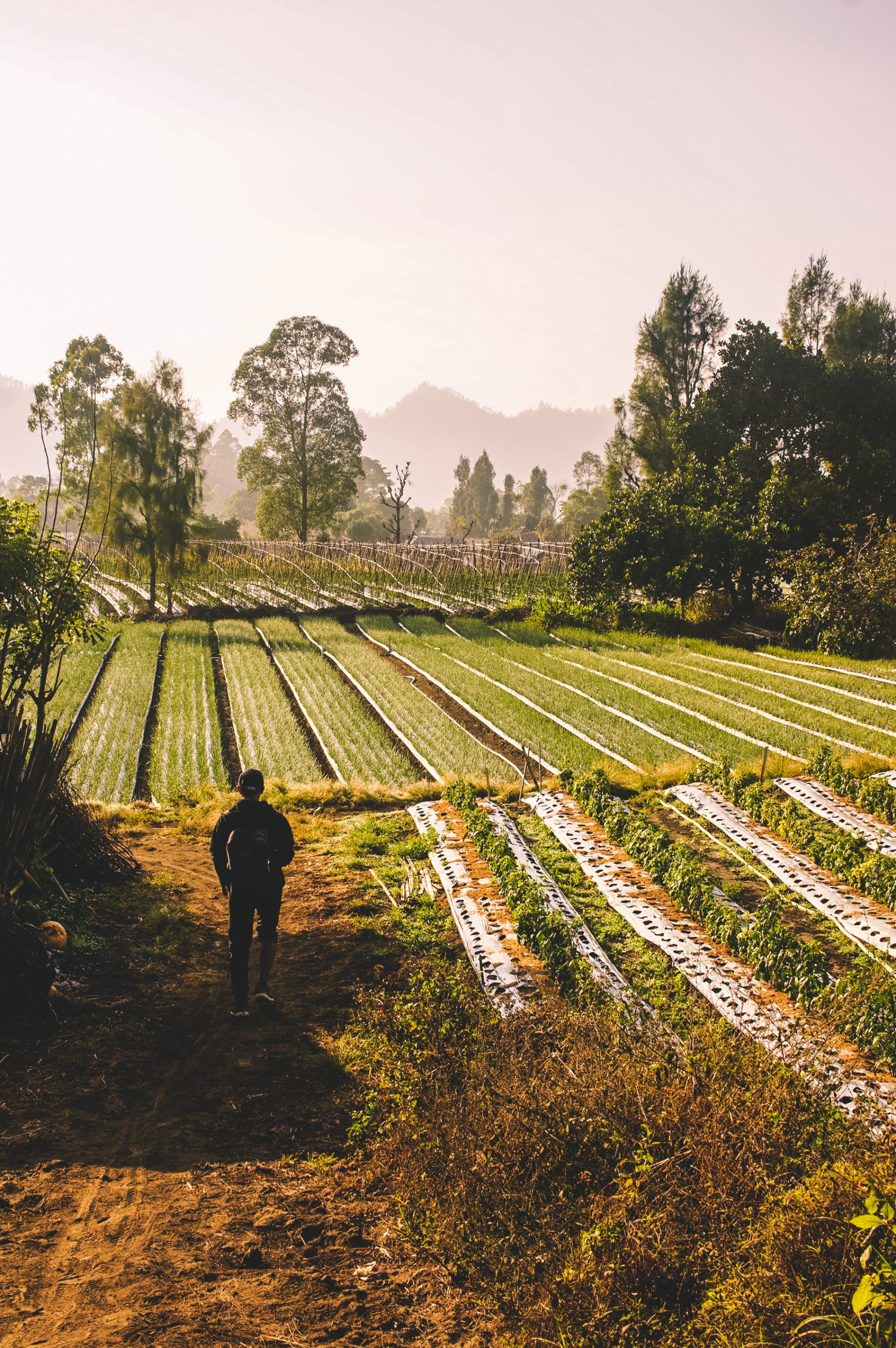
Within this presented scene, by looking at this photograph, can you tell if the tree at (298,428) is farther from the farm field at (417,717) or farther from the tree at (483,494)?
the tree at (483,494)

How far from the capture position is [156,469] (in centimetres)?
2956

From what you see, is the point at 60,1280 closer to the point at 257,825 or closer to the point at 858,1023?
the point at 257,825

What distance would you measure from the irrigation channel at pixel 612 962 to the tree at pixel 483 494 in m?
120

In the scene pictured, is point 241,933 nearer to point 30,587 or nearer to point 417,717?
point 30,587

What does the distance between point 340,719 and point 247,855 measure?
10.7 metres

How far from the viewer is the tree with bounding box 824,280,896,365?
4638 centimetres

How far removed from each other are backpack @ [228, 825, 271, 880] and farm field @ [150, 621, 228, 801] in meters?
6.51

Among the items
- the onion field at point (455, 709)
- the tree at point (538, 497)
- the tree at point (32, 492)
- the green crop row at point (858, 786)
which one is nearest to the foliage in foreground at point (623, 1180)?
the tree at point (32, 492)

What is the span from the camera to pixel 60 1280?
324cm

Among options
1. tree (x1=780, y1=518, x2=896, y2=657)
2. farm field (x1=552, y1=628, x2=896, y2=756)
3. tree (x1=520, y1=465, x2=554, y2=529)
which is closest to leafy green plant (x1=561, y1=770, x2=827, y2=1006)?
farm field (x1=552, y1=628, x2=896, y2=756)

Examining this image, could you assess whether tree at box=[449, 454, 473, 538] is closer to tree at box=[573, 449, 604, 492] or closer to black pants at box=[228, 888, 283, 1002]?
tree at box=[573, 449, 604, 492]

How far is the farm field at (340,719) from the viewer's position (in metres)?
13.4

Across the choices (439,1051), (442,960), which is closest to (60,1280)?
(439,1051)

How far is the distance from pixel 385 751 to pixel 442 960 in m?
8.08
